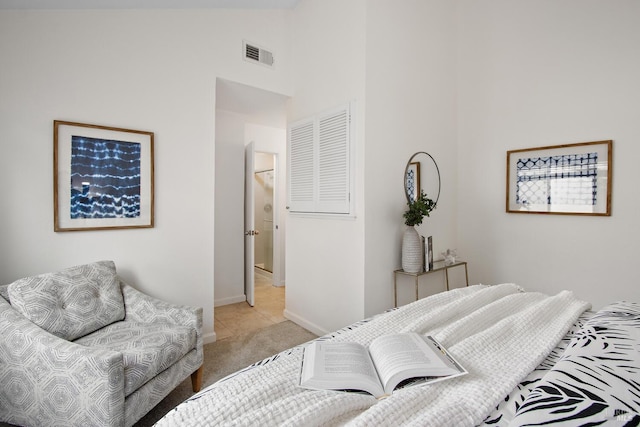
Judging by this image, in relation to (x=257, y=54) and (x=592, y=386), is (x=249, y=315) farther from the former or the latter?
(x=592, y=386)

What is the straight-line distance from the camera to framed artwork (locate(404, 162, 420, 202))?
2.91 metres

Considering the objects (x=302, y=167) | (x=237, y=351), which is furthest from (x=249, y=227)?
(x=237, y=351)

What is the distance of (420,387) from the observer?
0.92 meters

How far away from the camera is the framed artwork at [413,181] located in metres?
2.91

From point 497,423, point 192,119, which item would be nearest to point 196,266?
point 192,119

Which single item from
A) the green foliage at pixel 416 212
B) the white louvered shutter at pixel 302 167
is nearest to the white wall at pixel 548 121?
the green foliage at pixel 416 212

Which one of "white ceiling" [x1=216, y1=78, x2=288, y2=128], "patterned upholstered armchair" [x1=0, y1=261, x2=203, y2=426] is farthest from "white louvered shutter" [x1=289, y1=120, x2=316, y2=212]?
"patterned upholstered armchair" [x1=0, y1=261, x2=203, y2=426]

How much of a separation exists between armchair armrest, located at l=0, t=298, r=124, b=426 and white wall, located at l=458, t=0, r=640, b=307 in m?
3.28

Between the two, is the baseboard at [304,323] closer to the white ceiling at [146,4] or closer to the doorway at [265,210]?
the doorway at [265,210]

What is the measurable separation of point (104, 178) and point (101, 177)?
0.02 metres

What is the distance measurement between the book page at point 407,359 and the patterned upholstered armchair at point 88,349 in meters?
1.15

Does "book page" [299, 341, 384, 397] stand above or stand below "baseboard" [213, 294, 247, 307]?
above

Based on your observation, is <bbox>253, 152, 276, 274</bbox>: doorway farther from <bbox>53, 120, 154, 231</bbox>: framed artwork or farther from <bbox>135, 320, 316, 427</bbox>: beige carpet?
<bbox>53, 120, 154, 231</bbox>: framed artwork

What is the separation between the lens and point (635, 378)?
2.86 feet
